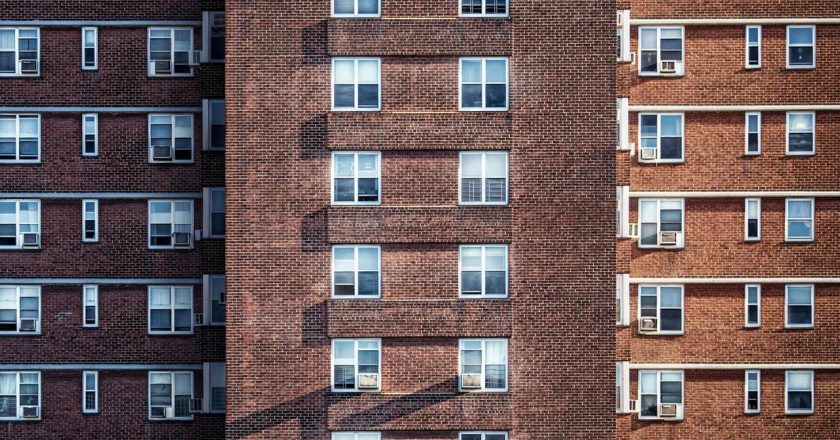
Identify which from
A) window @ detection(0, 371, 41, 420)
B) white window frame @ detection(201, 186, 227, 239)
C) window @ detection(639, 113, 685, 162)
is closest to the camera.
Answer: white window frame @ detection(201, 186, 227, 239)

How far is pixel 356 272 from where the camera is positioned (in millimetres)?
24828

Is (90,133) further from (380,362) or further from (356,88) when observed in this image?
(380,362)

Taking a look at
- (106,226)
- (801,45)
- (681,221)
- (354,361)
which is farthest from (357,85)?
(801,45)

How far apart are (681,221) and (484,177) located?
6.86 metres

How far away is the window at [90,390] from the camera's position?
27.7 metres

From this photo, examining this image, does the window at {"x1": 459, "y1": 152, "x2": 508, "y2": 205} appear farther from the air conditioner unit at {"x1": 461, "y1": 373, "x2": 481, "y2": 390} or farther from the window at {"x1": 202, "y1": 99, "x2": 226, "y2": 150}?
the window at {"x1": 202, "y1": 99, "x2": 226, "y2": 150}

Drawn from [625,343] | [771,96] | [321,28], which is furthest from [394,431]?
[771,96]

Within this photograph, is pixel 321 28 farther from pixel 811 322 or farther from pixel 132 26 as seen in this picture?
pixel 811 322

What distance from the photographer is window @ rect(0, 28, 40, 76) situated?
2770 cm

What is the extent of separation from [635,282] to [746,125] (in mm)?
5828

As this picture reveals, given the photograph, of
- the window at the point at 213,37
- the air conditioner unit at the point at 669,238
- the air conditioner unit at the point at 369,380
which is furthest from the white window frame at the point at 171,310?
the air conditioner unit at the point at 669,238

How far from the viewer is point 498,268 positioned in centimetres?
2492

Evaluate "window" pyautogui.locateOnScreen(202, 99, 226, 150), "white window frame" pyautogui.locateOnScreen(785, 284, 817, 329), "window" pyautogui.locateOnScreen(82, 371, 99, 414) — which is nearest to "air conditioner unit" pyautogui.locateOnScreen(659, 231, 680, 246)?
"white window frame" pyautogui.locateOnScreen(785, 284, 817, 329)

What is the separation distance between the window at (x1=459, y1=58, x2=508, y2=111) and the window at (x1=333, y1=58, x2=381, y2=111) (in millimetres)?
2375
